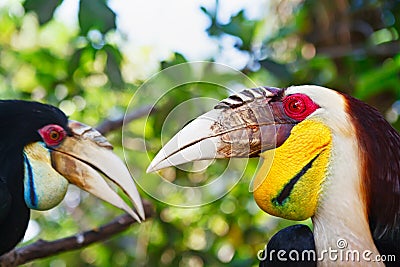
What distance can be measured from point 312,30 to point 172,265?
1.51 meters

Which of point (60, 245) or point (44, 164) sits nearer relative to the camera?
point (44, 164)

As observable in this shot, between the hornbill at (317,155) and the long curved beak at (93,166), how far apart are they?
333 mm

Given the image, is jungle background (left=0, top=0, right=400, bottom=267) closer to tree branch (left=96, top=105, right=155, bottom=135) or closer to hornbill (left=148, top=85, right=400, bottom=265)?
tree branch (left=96, top=105, right=155, bottom=135)

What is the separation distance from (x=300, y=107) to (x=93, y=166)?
2.07 ft

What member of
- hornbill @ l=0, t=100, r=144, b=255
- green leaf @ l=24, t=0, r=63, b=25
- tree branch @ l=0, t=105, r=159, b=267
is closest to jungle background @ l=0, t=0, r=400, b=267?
green leaf @ l=24, t=0, r=63, b=25

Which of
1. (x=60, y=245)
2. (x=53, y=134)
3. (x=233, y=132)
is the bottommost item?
(x=60, y=245)

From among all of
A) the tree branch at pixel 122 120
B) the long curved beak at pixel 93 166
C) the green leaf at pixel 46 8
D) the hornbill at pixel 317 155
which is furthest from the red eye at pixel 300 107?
the tree branch at pixel 122 120

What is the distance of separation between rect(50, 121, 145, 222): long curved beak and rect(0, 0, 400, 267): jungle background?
0.38 m

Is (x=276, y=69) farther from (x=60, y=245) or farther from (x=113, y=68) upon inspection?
(x=60, y=245)

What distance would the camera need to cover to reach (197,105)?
2.03 m

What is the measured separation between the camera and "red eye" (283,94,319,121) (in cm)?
149

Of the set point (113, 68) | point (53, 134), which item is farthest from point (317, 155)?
point (113, 68)

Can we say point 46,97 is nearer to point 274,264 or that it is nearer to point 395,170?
point 274,264

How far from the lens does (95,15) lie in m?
2.07
